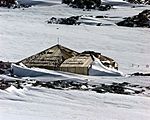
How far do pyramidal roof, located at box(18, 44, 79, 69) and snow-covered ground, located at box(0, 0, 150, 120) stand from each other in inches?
72.2

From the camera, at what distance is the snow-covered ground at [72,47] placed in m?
11.4

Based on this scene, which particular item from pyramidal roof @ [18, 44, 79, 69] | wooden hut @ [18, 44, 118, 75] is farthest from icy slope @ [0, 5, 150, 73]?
pyramidal roof @ [18, 44, 79, 69]

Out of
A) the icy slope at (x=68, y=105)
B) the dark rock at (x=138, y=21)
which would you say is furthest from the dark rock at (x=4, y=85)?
the dark rock at (x=138, y=21)

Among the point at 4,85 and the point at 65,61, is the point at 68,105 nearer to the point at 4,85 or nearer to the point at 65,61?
the point at 4,85

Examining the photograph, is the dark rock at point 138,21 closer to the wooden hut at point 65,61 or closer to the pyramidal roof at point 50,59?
the wooden hut at point 65,61

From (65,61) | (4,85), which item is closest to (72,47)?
(65,61)

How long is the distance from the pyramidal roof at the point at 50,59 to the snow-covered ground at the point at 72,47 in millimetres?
1834

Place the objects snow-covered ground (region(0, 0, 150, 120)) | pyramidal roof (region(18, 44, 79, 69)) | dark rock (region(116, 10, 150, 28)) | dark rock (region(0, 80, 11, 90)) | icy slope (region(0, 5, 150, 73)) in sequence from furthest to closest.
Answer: dark rock (region(116, 10, 150, 28)) → icy slope (region(0, 5, 150, 73)) → pyramidal roof (region(18, 44, 79, 69)) → dark rock (region(0, 80, 11, 90)) → snow-covered ground (region(0, 0, 150, 120))

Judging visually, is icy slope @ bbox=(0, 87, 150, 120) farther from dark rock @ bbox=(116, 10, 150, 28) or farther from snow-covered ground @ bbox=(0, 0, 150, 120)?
dark rock @ bbox=(116, 10, 150, 28)

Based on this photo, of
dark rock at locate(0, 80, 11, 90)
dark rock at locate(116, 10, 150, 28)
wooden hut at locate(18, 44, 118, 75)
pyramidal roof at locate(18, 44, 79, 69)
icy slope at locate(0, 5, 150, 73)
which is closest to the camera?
dark rock at locate(0, 80, 11, 90)

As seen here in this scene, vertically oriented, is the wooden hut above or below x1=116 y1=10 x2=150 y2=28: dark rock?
below

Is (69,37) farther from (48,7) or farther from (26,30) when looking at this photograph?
(48,7)

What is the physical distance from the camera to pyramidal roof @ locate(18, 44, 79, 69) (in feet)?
A: 58.7

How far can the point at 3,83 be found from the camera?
14852 mm
